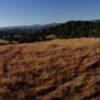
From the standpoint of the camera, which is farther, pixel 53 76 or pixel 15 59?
pixel 15 59

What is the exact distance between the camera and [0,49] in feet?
60.7

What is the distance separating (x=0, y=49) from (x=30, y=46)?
1832mm

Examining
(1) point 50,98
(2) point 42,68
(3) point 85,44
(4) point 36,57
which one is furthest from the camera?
(3) point 85,44

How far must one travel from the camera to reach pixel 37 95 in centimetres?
1259

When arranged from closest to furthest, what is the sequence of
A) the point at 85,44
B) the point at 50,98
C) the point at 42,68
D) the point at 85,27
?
the point at 50,98 → the point at 42,68 → the point at 85,44 → the point at 85,27

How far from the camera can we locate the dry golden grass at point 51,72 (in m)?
12.6

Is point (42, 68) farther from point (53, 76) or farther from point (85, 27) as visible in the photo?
point (85, 27)

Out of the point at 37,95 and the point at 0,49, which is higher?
the point at 0,49

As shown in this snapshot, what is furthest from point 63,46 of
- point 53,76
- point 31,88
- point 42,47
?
Answer: point 31,88

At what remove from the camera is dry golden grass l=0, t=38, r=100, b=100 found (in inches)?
497

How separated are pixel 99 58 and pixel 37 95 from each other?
4311mm

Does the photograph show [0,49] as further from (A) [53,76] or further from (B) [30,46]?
→ (A) [53,76]

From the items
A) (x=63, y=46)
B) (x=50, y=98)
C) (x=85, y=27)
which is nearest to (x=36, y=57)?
(x=63, y=46)

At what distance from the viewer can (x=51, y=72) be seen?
1437 centimetres
